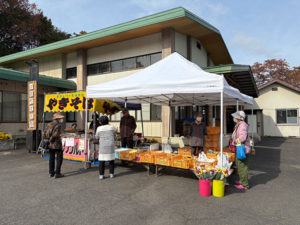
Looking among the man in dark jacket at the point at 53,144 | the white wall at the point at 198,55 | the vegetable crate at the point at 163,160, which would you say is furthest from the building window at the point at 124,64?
the man in dark jacket at the point at 53,144

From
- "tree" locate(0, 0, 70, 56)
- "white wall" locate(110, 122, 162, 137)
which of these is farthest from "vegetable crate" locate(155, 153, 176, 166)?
"tree" locate(0, 0, 70, 56)

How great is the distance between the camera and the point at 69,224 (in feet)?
9.68

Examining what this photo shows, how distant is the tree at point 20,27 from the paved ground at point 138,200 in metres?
21.6

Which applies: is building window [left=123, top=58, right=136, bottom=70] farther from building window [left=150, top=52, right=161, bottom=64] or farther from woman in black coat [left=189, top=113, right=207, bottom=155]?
woman in black coat [left=189, top=113, right=207, bottom=155]

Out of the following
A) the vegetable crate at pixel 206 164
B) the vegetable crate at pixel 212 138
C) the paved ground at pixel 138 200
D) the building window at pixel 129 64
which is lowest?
the paved ground at pixel 138 200

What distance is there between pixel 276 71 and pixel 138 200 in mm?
34190

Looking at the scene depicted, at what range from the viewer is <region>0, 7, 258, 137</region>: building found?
33.1 feet

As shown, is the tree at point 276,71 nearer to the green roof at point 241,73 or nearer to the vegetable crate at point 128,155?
the green roof at point 241,73

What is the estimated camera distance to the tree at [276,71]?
29197 millimetres

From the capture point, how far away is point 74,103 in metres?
7.21

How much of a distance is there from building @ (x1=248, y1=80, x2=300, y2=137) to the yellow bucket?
16085 millimetres

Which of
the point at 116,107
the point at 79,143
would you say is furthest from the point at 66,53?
the point at 79,143

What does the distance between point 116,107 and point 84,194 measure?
199 inches

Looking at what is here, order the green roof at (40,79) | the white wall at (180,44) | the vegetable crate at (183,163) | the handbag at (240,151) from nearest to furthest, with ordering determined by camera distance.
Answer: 1. the handbag at (240,151)
2. the vegetable crate at (183,163)
3. the green roof at (40,79)
4. the white wall at (180,44)
